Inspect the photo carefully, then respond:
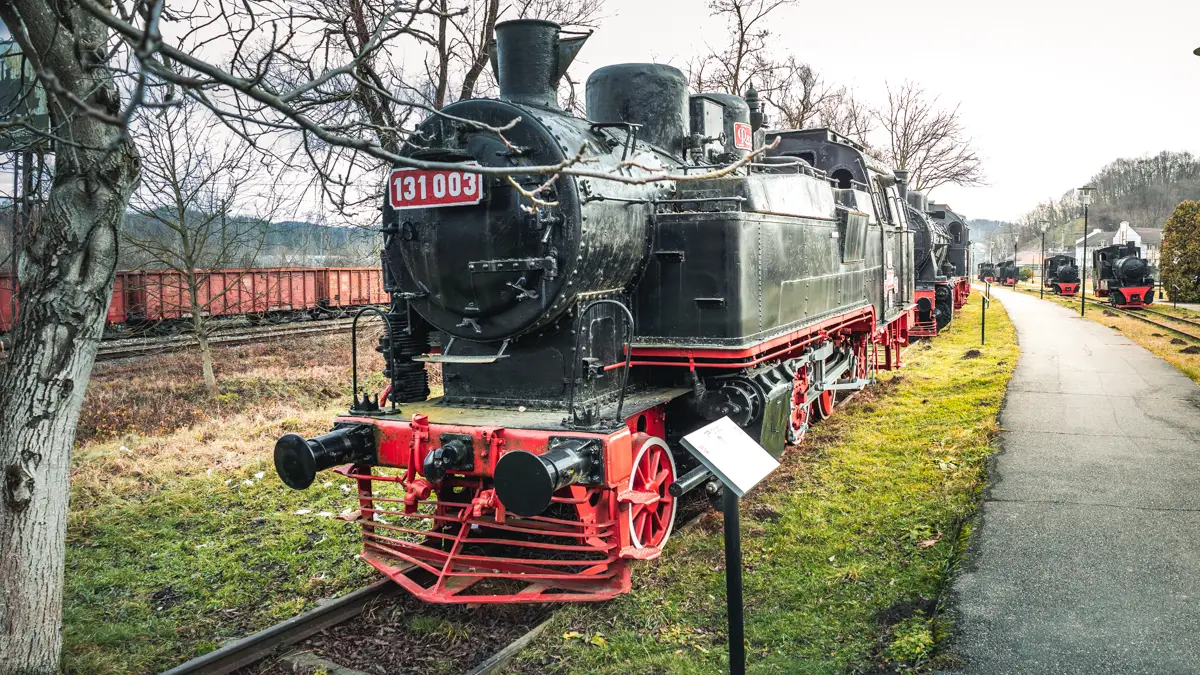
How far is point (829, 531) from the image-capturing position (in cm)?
591

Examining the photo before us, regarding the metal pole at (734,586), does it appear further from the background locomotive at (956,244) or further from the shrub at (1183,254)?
the shrub at (1183,254)

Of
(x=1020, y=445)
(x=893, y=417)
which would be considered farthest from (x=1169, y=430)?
(x=893, y=417)

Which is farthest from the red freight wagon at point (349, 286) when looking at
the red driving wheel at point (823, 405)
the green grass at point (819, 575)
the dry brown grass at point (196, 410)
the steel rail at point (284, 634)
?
the steel rail at point (284, 634)

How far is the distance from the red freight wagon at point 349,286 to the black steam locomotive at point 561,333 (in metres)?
18.0

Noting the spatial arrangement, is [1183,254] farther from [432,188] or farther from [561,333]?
[432,188]

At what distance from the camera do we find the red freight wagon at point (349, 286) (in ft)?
78.1

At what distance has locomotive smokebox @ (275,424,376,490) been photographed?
4645 millimetres

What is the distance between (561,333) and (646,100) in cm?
224

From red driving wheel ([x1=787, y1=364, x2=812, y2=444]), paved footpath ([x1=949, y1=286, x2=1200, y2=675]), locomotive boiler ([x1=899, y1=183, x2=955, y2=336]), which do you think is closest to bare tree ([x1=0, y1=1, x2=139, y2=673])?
paved footpath ([x1=949, y1=286, x2=1200, y2=675])

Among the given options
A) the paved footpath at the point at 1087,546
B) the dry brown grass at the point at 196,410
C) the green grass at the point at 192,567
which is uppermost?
the dry brown grass at the point at 196,410

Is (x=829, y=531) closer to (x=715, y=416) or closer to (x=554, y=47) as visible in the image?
(x=715, y=416)

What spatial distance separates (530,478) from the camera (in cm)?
407

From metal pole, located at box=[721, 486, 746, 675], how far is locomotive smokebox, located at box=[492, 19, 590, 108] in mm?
3124

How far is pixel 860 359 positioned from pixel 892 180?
9.71 feet
